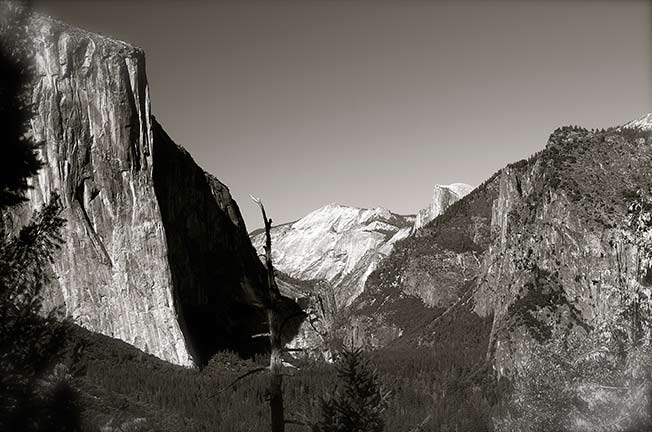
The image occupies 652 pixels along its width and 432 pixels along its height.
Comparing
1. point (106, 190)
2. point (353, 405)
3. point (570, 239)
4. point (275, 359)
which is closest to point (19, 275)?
point (275, 359)

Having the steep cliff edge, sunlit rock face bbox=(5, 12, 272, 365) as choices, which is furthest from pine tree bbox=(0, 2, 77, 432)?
sunlit rock face bbox=(5, 12, 272, 365)

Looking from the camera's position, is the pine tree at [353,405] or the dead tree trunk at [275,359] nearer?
the dead tree trunk at [275,359]

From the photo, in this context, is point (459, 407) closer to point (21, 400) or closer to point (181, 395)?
point (181, 395)

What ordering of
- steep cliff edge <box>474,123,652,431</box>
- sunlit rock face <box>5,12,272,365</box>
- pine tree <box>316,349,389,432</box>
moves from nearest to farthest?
pine tree <box>316,349,389,432</box>
sunlit rock face <box>5,12,272,365</box>
steep cliff edge <box>474,123,652,431</box>

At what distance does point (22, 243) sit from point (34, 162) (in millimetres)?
1920

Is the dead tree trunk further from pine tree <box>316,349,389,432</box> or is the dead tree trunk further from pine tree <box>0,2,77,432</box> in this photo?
pine tree <box>316,349,389,432</box>

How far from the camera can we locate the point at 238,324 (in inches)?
6604

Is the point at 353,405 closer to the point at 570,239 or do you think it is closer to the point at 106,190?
the point at 106,190

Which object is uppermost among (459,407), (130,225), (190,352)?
(130,225)

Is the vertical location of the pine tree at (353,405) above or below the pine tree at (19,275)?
below

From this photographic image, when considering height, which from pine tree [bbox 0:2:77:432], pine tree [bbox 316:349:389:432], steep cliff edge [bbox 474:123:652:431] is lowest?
pine tree [bbox 316:349:389:432]

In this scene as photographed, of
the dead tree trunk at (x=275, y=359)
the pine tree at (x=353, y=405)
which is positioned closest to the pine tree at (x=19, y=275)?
the dead tree trunk at (x=275, y=359)

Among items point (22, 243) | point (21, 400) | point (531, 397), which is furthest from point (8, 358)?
point (531, 397)

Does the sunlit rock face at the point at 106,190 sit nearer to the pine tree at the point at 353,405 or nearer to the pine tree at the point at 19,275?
the pine tree at the point at 353,405
